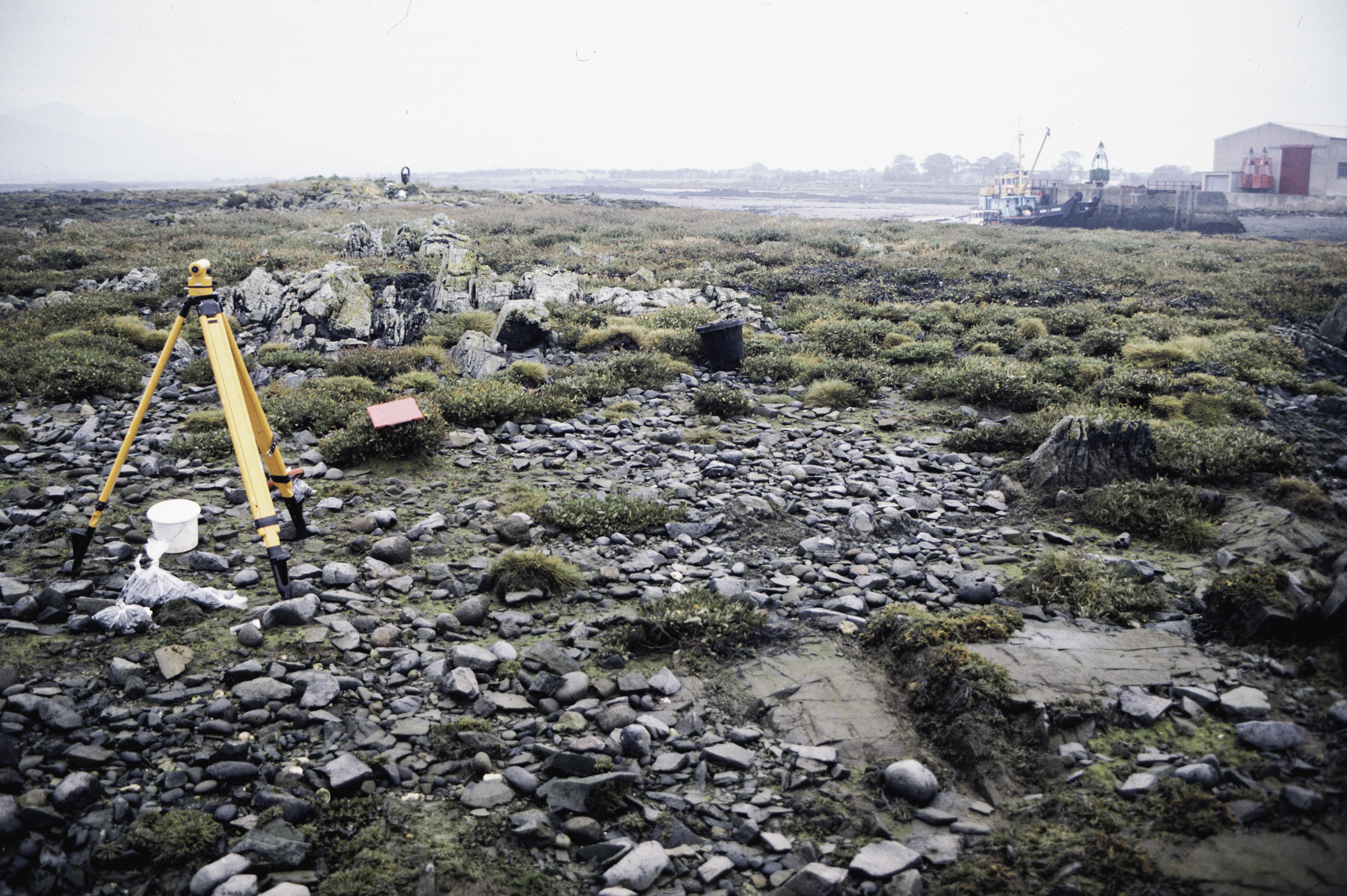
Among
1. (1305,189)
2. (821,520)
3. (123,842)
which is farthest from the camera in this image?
(1305,189)

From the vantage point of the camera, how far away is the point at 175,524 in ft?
20.7

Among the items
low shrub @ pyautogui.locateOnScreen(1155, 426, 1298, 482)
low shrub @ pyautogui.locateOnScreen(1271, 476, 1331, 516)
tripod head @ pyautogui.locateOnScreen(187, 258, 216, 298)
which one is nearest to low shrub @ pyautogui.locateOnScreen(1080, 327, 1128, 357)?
low shrub @ pyautogui.locateOnScreen(1155, 426, 1298, 482)

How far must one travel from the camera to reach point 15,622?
546 centimetres

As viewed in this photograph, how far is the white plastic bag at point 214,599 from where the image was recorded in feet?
19.4

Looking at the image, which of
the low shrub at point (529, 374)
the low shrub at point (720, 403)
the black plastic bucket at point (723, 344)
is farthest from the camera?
the black plastic bucket at point (723, 344)

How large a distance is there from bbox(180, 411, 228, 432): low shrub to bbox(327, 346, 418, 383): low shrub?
3.19 m

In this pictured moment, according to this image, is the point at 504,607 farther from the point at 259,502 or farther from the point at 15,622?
the point at 15,622

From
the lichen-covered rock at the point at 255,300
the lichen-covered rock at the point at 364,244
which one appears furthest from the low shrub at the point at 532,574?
the lichen-covered rock at the point at 364,244

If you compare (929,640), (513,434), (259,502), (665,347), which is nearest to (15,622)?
(259,502)

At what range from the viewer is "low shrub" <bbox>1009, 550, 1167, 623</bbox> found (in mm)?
5730

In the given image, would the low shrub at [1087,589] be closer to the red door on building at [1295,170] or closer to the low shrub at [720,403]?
the low shrub at [720,403]

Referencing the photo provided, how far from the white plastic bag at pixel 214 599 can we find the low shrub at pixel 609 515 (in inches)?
121

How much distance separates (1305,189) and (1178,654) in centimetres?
3426

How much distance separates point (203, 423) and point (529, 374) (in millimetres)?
5549
